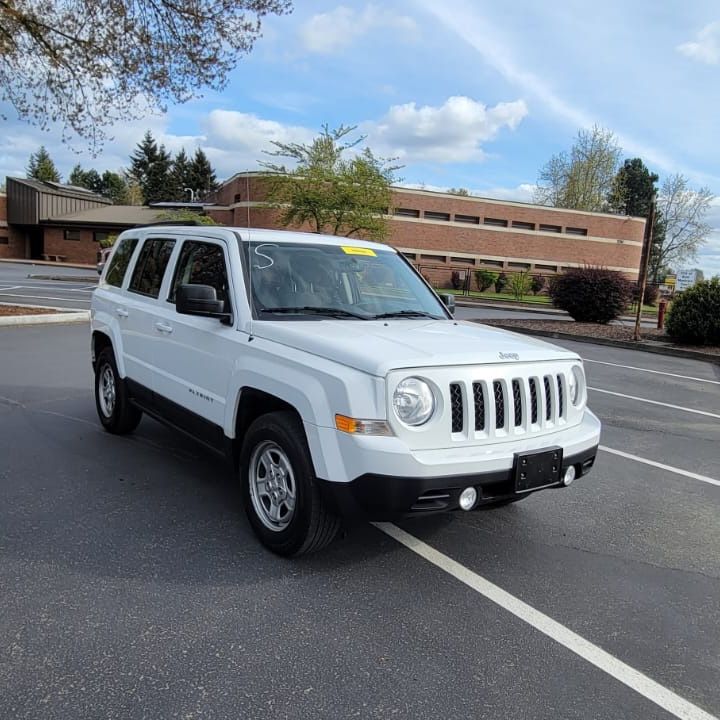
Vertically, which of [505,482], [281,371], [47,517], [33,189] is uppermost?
[33,189]

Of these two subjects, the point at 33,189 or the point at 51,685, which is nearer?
the point at 51,685

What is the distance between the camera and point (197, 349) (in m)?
4.38

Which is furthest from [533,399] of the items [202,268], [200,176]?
[200,176]

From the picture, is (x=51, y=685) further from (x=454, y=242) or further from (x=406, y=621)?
(x=454, y=242)

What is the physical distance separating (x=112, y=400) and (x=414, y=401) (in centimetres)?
385

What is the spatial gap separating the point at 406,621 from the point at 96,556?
1.78m

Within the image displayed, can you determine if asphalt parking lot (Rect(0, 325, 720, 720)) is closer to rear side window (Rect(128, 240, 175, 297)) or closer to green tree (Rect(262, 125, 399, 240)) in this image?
rear side window (Rect(128, 240, 175, 297))

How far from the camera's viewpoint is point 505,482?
332cm

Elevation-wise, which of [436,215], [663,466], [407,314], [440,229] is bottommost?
[663,466]

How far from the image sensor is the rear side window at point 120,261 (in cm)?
588

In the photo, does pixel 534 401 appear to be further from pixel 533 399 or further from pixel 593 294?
pixel 593 294

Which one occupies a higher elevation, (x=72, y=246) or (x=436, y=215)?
(x=436, y=215)

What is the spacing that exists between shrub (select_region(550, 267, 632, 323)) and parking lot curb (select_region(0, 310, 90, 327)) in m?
14.4

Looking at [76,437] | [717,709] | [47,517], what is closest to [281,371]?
[47,517]
